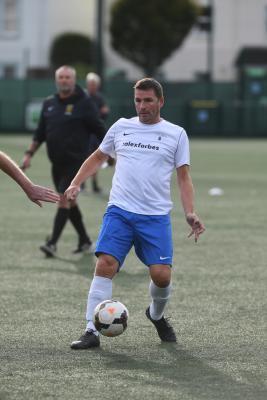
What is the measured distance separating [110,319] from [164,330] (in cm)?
61

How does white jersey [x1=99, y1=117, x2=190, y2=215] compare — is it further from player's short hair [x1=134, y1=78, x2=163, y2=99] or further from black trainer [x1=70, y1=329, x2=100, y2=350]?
black trainer [x1=70, y1=329, x2=100, y2=350]

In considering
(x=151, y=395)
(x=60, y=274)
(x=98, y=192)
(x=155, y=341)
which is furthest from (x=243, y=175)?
(x=151, y=395)

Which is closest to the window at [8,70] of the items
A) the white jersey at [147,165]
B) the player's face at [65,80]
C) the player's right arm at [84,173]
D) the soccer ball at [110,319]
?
the player's face at [65,80]

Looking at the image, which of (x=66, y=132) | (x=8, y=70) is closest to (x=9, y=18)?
(x=8, y=70)

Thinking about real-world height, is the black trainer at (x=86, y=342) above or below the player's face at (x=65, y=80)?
below

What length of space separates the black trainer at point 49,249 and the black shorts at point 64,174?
603 millimetres

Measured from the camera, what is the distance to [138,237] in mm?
7938

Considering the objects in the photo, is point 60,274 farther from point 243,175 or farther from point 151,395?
point 243,175

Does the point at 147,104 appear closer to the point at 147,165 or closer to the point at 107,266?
the point at 147,165

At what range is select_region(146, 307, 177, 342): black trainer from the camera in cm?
813

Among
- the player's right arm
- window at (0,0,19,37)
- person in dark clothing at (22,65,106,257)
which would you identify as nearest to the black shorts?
person in dark clothing at (22,65,106,257)

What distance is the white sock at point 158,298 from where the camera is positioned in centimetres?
802

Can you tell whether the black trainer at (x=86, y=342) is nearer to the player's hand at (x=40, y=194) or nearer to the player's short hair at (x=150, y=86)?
the player's hand at (x=40, y=194)

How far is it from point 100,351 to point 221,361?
86 cm
